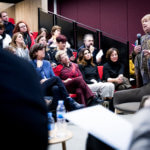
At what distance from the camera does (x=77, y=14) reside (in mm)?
9266

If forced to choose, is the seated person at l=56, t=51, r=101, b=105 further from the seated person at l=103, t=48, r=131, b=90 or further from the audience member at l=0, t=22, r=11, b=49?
the audience member at l=0, t=22, r=11, b=49

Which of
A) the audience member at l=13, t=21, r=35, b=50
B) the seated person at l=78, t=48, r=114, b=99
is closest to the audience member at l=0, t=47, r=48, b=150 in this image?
the seated person at l=78, t=48, r=114, b=99

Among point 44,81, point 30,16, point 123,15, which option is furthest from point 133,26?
point 44,81

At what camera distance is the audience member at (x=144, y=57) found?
359 cm

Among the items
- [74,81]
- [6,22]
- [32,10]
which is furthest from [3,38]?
[32,10]

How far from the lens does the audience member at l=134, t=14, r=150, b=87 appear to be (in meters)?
3.59

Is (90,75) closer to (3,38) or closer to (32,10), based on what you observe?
(3,38)

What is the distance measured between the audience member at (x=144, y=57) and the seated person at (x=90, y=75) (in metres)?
0.72

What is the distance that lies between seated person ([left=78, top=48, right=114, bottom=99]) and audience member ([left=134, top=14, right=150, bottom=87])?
0.72m

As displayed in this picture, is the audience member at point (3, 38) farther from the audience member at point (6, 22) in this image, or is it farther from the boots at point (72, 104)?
the boots at point (72, 104)

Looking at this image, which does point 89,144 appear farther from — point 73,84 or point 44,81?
point 73,84

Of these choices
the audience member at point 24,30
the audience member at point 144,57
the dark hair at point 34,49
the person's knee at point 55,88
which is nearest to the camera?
the audience member at point 144,57

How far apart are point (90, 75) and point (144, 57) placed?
130 centimetres

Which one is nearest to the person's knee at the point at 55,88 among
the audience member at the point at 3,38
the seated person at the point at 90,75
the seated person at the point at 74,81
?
the seated person at the point at 74,81
